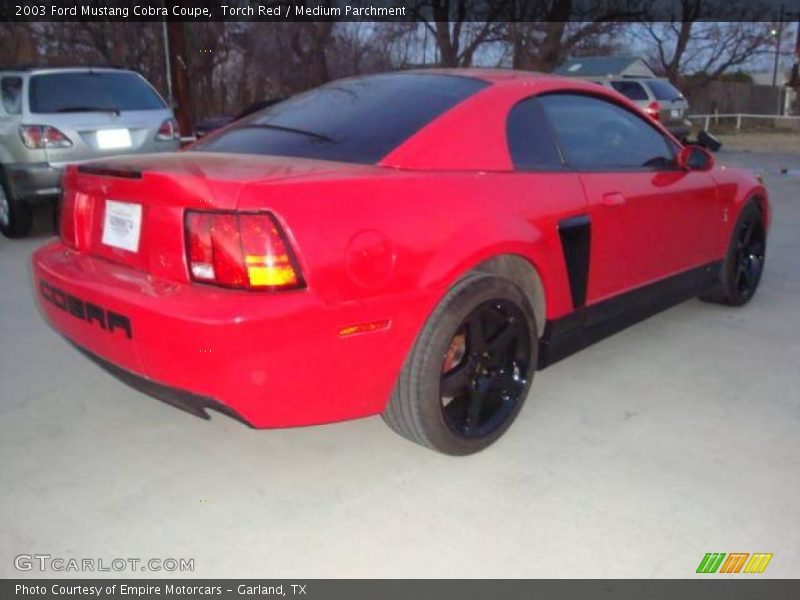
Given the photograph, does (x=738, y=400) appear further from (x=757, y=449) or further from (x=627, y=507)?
(x=627, y=507)

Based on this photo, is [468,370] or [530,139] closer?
[468,370]

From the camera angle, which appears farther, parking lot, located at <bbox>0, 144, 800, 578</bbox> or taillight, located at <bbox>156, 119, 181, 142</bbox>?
taillight, located at <bbox>156, 119, 181, 142</bbox>

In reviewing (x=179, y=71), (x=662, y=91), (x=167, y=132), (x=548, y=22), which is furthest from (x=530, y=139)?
(x=548, y=22)

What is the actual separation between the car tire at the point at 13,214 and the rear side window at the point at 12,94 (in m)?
0.60

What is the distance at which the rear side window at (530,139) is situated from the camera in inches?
119

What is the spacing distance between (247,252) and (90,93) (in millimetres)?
5483

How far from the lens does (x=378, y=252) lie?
7.84 feet

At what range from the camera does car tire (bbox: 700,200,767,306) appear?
14.5 feet

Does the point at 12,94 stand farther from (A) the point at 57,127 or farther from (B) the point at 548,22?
(B) the point at 548,22

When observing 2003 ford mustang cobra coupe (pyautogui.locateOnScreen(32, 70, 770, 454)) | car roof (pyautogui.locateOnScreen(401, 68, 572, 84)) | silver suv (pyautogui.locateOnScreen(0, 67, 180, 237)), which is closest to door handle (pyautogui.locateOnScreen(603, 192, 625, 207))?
2003 ford mustang cobra coupe (pyautogui.locateOnScreen(32, 70, 770, 454))

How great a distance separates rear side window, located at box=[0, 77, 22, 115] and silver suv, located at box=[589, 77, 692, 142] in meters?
12.7

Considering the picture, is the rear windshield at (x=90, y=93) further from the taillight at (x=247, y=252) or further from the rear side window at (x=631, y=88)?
the rear side window at (x=631, y=88)

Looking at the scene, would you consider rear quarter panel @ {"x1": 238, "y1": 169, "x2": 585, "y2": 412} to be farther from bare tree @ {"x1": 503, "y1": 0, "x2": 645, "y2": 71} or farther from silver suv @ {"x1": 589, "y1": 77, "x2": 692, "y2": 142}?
bare tree @ {"x1": 503, "y1": 0, "x2": 645, "y2": 71}
